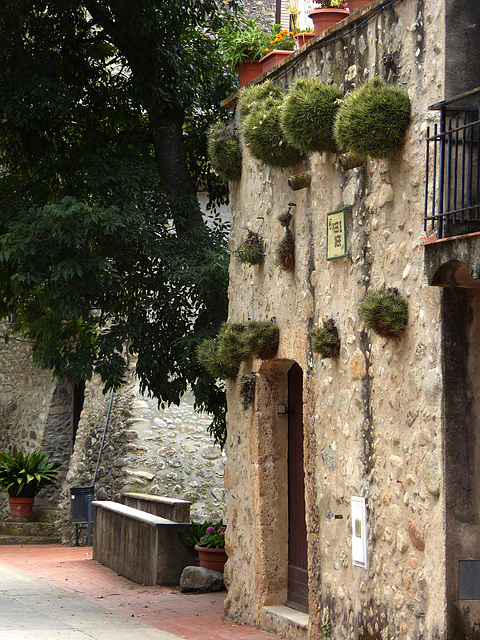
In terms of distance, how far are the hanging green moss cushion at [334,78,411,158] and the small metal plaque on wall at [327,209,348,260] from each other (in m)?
0.79

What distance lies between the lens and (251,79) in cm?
890

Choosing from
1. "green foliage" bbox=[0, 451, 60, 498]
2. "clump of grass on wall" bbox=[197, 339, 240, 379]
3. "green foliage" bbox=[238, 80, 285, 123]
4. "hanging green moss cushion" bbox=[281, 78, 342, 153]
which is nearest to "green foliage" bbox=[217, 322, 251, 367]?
"clump of grass on wall" bbox=[197, 339, 240, 379]

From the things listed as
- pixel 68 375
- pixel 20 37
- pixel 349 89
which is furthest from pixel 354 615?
pixel 68 375

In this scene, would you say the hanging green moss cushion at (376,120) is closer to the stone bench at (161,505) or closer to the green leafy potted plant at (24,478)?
the stone bench at (161,505)

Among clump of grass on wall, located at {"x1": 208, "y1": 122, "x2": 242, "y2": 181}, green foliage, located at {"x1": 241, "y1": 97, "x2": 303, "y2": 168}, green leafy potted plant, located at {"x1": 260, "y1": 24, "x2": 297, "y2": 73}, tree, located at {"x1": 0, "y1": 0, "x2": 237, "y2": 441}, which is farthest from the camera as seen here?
tree, located at {"x1": 0, "y1": 0, "x2": 237, "y2": 441}

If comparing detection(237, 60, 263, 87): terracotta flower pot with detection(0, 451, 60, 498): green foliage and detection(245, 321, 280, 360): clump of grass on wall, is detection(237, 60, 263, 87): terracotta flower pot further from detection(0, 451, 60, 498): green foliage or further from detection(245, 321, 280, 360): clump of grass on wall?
detection(0, 451, 60, 498): green foliage

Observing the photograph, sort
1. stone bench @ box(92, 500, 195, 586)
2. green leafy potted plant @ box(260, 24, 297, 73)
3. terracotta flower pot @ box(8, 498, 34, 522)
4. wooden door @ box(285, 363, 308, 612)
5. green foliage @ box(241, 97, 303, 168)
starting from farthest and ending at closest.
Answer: terracotta flower pot @ box(8, 498, 34, 522) → stone bench @ box(92, 500, 195, 586) → green leafy potted plant @ box(260, 24, 297, 73) → wooden door @ box(285, 363, 308, 612) → green foliage @ box(241, 97, 303, 168)

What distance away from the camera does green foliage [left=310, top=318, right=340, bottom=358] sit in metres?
6.86

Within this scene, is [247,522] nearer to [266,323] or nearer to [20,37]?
[266,323]

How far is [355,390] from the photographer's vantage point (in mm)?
6633

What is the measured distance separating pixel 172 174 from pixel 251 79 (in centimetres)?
292

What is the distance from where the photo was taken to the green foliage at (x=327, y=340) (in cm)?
686

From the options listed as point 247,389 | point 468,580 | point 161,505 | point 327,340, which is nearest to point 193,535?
point 161,505

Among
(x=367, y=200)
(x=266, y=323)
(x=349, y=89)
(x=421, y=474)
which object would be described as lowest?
(x=421, y=474)
